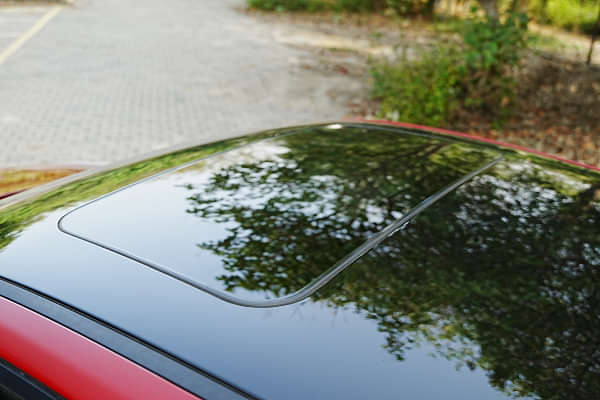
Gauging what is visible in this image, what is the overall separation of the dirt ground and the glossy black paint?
589 cm

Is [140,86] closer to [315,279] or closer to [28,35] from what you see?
[28,35]

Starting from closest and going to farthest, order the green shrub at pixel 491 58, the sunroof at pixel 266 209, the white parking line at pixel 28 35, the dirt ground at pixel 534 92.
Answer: the sunroof at pixel 266 209, the green shrub at pixel 491 58, the dirt ground at pixel 534 92, the white parking line at pixel 28 35

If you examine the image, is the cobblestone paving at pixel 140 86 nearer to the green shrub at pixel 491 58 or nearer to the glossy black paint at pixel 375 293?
the green shrub at pixel 491 58

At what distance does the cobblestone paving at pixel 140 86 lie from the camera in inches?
291

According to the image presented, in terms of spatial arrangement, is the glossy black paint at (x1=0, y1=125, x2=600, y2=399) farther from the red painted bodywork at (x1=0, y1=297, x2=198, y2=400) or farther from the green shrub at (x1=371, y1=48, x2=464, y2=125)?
the green shrub at (x1=371, y1=48, x2=464, y2=125)

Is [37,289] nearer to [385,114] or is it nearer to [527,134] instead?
[385,114]

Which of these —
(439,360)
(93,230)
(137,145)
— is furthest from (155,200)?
(137,145)

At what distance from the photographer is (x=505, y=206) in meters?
1.89

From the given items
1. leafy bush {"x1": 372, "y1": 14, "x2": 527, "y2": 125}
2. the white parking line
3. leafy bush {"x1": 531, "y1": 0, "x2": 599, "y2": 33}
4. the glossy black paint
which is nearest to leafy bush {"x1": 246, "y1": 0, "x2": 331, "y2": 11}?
the white parking line

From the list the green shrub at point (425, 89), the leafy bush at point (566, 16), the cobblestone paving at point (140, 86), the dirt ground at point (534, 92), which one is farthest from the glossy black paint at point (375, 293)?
the leafy bush at point (566, 16)

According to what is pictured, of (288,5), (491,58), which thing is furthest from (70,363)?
(288,5)

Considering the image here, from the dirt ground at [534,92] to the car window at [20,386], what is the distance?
688 cm

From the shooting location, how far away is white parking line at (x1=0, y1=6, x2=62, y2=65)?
11.2 meters

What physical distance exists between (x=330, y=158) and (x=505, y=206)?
0.67 meters
